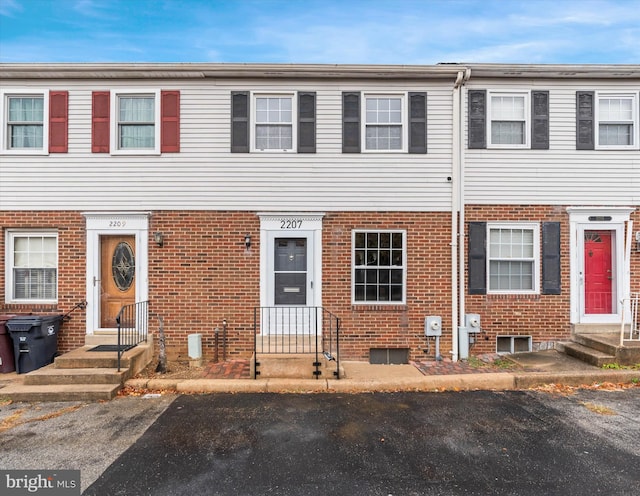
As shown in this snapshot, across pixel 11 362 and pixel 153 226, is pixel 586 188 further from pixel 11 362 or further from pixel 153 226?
pixel 11 362

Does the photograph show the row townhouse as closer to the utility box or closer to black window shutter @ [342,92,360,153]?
black window shutter @ [342,92,360,153]

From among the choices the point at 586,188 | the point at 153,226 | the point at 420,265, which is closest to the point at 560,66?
the point at 586,188

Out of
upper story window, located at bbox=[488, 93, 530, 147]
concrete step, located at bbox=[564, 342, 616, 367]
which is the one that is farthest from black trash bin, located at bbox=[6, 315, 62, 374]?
concrete step, located at bbox=[564, 342, 616, 367]

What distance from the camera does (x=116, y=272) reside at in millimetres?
7203

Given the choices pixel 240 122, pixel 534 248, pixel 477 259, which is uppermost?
pixel 240 122

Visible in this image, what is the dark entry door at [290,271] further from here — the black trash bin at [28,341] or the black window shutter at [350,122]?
the black trash bin at [28,341]

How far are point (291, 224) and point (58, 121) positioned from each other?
5090 mm

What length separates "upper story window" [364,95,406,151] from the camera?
730 cm

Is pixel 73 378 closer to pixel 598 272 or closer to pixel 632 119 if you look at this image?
pixel 598 272

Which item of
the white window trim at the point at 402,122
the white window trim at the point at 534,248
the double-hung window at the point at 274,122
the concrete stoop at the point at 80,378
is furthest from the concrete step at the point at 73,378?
the white window trim at the point at 534,248

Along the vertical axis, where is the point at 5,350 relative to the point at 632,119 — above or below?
below

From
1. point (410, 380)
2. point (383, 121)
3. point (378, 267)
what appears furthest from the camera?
point (383, 121)

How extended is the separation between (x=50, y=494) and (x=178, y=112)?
20.9 feet

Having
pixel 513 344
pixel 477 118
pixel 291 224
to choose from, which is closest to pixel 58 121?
pixel 291 224
